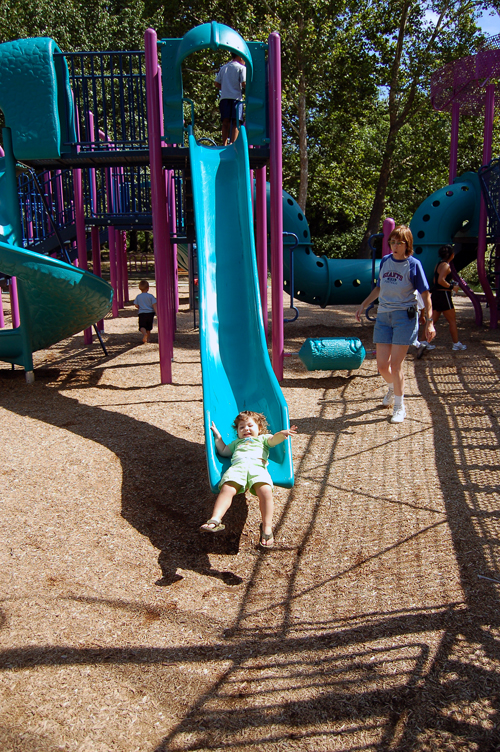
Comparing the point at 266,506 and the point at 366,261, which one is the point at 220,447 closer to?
the point at 266,506

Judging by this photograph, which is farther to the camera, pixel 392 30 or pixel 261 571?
pixel 392 30

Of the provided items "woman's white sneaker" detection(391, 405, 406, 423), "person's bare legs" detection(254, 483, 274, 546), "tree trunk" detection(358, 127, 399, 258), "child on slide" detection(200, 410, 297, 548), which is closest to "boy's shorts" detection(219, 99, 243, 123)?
"woman's white sneaker" detection(391, 405, 406, 423)

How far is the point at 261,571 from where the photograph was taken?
3.57 m

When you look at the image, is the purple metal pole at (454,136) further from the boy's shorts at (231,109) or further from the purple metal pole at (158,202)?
the purple metal pole at (158,202)

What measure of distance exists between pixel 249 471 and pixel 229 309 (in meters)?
→ 2.57

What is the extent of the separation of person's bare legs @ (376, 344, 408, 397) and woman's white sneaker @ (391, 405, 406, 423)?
14 cm

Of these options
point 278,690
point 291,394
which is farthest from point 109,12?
point 278,690

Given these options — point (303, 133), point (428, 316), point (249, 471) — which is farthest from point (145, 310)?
point (303, 133)

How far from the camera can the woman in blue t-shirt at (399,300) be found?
18.1 feet

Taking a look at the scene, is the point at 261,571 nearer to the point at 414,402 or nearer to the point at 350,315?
the point at 414,402

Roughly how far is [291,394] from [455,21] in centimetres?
1861

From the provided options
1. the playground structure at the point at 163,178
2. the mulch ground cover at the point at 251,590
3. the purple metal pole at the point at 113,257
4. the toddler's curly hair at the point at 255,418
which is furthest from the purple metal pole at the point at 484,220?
the toddler's curly hair at the point at 255,418

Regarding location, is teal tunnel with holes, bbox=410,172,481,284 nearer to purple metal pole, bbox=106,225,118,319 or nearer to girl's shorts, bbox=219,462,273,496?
purple metal pole, bbox=106,225,118,319

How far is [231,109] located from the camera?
789 cm
